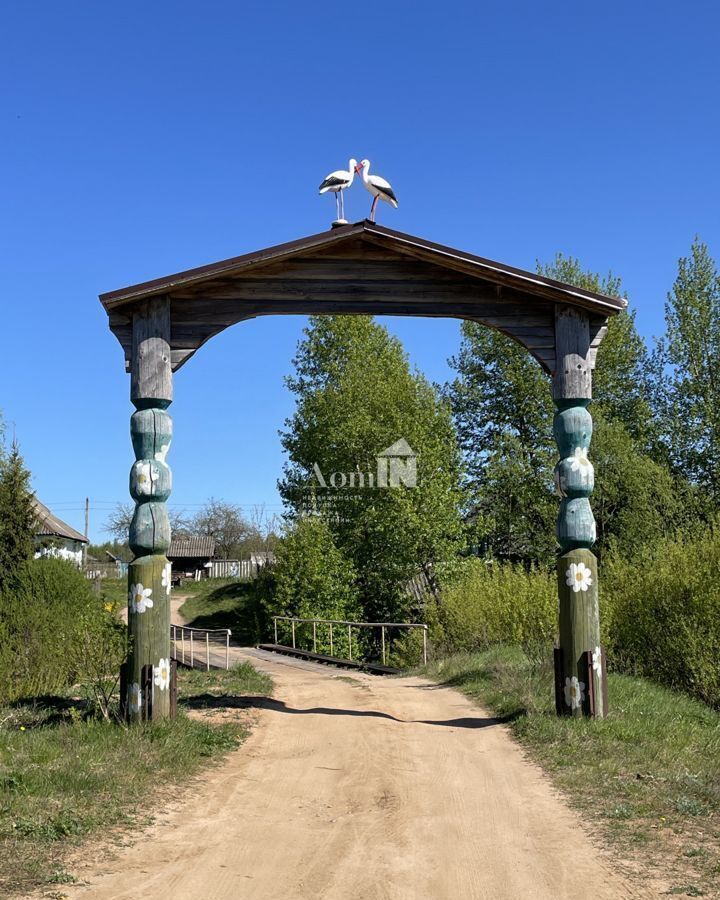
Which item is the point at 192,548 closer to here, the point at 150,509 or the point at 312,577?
the point at 312,577

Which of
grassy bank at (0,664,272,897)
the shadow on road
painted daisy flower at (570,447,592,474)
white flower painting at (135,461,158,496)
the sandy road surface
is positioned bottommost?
the shadow on road

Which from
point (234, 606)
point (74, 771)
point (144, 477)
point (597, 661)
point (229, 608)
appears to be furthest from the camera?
point (234, 606)

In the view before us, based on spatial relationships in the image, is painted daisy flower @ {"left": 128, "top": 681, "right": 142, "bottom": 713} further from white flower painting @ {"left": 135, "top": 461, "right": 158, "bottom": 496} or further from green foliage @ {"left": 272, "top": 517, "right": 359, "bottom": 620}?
green foliage @ {"left": 272, "top": 517, "right": 359, "bottom": 620}

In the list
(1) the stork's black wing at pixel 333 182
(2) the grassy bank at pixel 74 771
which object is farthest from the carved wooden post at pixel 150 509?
(1) the stork's black wing at pixel 333 182

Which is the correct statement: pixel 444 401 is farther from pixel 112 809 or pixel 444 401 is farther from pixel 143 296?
pixel 112 809

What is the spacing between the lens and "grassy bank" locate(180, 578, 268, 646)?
31948mm

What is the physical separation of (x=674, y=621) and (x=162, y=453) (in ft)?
26.0

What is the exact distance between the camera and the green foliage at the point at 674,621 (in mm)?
12250

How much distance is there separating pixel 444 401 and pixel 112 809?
2805 cm

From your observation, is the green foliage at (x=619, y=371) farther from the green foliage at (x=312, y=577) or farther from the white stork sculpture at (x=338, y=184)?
the white stork sculpture at (x=338, y=184)

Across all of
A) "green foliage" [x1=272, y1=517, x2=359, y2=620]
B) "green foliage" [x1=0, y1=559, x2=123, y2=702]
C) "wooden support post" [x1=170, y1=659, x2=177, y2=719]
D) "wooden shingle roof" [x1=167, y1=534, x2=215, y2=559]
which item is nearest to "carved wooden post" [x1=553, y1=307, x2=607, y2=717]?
"wooden support post" [x1=170, y1=659, x2=177, y2=719]

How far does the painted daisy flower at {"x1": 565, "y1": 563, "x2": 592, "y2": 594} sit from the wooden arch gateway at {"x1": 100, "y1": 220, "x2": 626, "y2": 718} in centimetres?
1

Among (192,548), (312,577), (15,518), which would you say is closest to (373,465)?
(312,577)

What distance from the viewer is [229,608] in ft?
126
